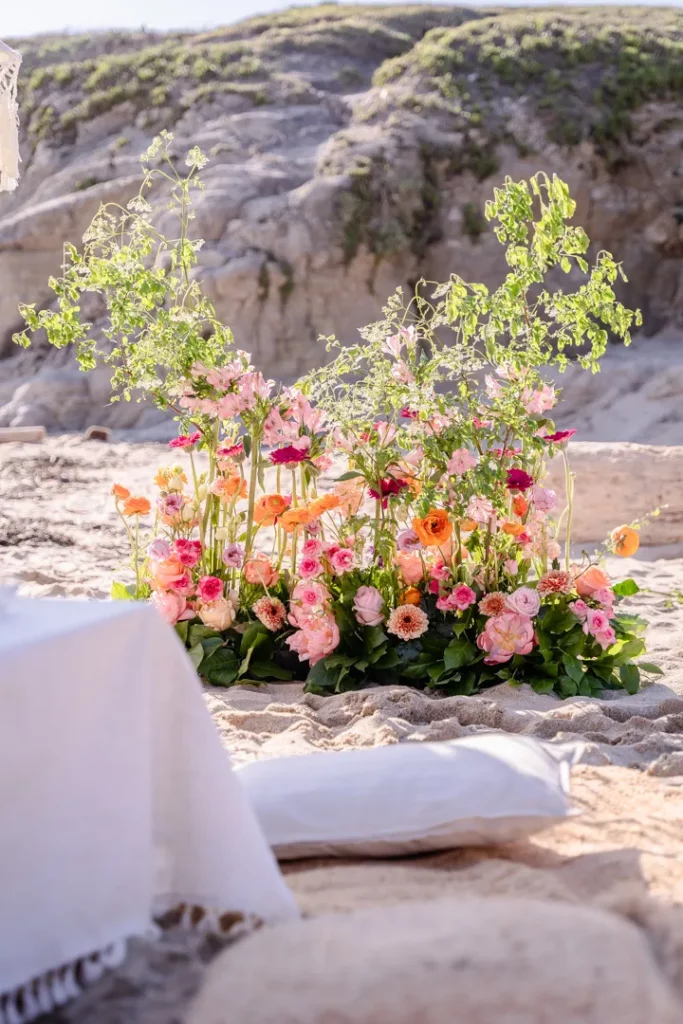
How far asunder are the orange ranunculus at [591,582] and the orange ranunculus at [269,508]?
1.11 meters

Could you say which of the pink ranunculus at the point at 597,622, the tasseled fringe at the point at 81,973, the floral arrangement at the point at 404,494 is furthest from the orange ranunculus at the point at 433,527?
the tasseled fringe at the point at 81,973

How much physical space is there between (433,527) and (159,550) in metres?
1.03

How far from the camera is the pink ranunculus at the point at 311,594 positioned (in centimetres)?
360

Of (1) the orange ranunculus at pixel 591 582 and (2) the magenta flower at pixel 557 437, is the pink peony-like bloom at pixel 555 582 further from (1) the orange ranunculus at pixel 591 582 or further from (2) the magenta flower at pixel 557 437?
(2) the magenta flower at pixel 557 437

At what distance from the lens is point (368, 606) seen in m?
3.62

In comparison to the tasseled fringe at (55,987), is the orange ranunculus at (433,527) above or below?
below

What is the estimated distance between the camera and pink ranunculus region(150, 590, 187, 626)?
376cm

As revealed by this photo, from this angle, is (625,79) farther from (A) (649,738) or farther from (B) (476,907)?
(B) (476,907)

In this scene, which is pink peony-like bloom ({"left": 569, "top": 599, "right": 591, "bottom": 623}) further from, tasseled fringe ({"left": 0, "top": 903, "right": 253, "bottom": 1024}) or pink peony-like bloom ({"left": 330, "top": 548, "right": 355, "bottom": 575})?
tasseled fringe ({"left": 0, "top": 903, "right": 253, "bottom": 1024})

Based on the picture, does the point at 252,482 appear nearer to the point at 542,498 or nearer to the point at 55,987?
the point at 542,498

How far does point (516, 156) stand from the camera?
13.9m

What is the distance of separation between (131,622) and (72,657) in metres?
0.11

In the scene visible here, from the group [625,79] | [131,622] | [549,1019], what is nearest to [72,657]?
[131,622]

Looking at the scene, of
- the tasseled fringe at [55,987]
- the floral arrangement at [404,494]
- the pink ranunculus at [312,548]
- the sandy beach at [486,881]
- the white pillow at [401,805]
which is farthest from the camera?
the pink ranunculus at [312,548]
